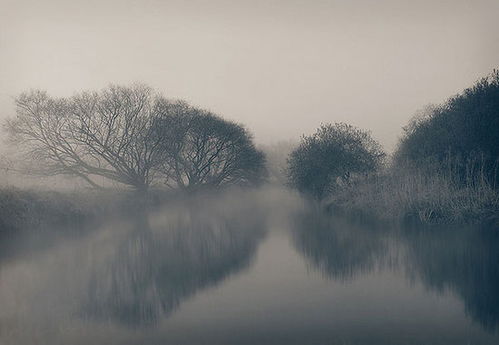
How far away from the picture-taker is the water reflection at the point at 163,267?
10133mm

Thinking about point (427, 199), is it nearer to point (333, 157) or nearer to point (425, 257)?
point (425, 257)

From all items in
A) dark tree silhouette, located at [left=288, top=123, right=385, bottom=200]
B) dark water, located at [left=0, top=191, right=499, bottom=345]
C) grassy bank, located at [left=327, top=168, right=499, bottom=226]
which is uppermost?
dark tree silhouette, located at [left=288, top=123, right=385, bottom=200]

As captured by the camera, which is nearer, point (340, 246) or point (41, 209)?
point (340, 246)

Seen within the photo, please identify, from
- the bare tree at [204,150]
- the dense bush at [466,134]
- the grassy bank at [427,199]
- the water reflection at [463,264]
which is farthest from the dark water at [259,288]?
the bare tree at [204,150]

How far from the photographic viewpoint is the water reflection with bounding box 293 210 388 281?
13453mm

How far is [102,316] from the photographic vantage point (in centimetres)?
950

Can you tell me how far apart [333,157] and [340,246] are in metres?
15.2

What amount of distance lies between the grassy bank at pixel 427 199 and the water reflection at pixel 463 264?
137cm

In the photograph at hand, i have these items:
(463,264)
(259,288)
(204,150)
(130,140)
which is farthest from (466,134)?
(204,150)

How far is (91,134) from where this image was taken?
114 feet

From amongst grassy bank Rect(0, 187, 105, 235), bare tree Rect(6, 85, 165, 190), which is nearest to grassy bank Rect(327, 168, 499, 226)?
grassy bank Rect(0, 187, 105, 235)

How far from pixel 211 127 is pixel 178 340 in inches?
1394

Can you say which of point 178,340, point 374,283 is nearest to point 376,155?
point 374,283

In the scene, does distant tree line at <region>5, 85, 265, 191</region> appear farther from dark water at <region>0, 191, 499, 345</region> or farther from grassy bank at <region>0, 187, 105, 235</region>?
dark water at <region>0, 191, 499, 345</region>
